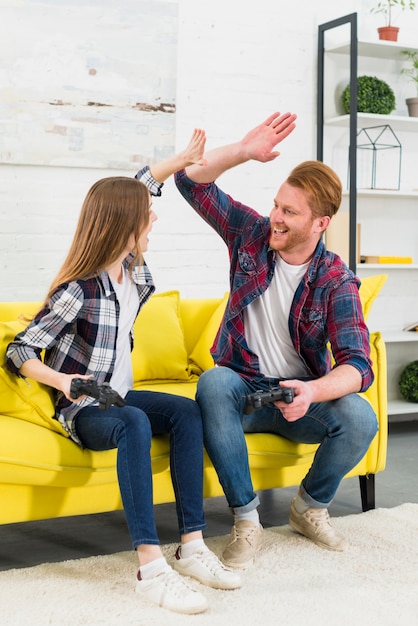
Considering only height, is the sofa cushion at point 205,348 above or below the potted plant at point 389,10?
below

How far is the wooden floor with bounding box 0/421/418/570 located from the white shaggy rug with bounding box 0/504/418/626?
0.17m

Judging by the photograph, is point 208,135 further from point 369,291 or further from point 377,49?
point 369,291

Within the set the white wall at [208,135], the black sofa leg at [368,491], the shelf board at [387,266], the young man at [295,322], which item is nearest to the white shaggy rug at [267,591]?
the young man at [295,322]

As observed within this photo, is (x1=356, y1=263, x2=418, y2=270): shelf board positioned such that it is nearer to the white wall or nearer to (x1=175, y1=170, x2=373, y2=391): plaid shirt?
the white wall

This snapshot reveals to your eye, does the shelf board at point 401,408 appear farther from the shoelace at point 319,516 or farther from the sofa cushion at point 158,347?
the shoelace at point 319,516

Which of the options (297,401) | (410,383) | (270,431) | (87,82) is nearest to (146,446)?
(297,401)

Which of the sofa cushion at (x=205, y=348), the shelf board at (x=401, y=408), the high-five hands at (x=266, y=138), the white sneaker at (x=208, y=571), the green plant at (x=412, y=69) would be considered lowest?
the shelf board at (x=401, y=408)

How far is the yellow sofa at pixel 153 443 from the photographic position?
2215mm

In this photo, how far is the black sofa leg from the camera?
2.90 metres

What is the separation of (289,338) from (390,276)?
2.17m

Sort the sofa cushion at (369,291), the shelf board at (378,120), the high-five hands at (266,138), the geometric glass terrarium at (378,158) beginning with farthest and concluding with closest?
the geometric glass terrarium at (378,158)
the shelf board at (378,120)
the sofa cushion at (369,291)
the high-five hands at (266,138)

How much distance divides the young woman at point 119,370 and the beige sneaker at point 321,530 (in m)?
0.42

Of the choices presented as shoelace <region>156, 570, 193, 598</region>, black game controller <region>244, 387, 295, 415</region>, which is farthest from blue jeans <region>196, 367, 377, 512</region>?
shoelace <region>156, 570, 193, 598</region>

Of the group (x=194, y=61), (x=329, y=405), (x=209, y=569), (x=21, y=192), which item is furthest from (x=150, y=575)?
(x=194, y=61)
